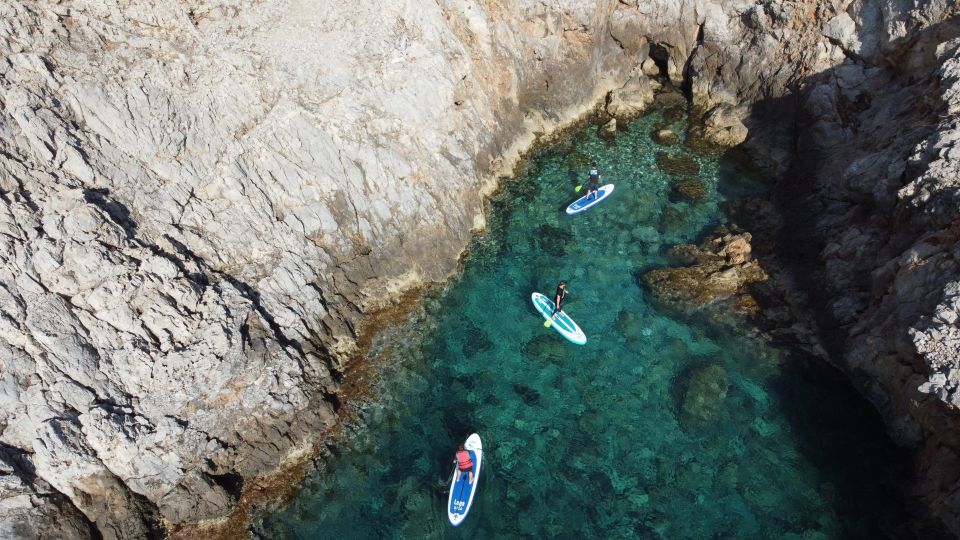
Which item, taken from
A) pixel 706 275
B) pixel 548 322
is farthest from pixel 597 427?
pixel 706 275

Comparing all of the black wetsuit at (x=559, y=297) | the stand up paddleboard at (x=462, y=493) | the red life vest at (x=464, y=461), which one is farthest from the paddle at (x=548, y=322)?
the red life vest at (x=464, y=461)

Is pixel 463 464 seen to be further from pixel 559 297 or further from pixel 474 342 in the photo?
pixel 559 297

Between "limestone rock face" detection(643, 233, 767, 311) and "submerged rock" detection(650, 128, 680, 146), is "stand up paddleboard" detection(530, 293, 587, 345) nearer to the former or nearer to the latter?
"limestone rock face" detection(643, 233, 767, 311)

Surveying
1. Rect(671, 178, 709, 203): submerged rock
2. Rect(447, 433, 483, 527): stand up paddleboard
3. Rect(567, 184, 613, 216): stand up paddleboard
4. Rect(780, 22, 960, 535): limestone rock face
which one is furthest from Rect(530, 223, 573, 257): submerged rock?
Rect(447, 433, 483, 527): stand up paddleboard

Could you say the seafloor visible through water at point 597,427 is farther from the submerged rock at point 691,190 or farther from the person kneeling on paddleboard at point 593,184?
the person kneeling on paddleboard at point 593,184

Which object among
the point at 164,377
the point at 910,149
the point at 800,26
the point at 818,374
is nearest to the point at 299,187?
the point at 164,377

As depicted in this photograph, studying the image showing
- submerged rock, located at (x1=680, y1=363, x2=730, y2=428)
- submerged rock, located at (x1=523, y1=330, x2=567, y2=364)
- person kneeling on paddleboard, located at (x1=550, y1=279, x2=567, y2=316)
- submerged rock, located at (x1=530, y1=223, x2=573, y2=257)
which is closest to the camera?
submerged rock, located at (x1=680, y1=363, x2=730, y2=428)

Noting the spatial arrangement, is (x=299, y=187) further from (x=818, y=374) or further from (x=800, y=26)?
(x=800, y=26)
